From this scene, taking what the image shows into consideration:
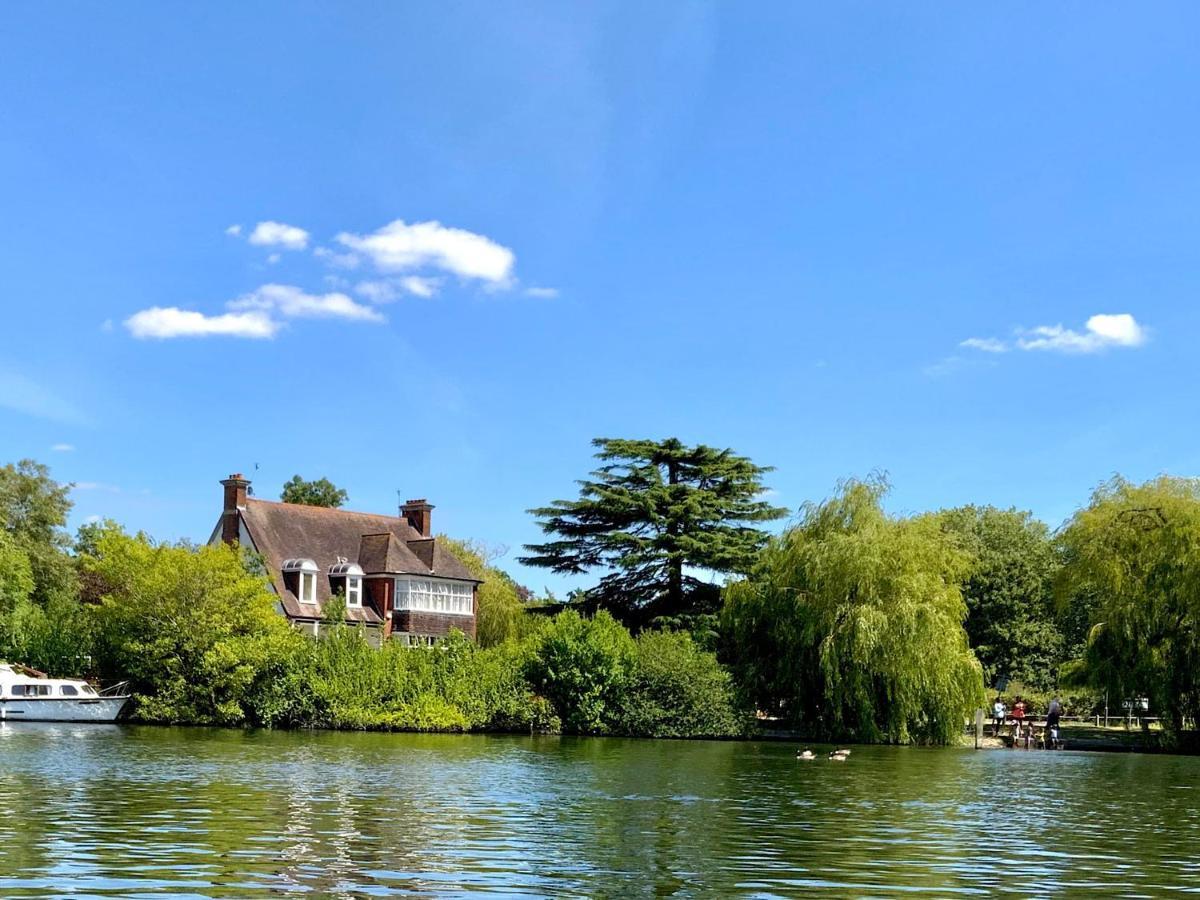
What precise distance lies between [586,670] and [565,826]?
125 ft

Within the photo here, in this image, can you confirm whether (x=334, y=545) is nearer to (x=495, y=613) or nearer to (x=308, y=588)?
(x=308, y=588)

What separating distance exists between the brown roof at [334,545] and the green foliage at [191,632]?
927 centimetres

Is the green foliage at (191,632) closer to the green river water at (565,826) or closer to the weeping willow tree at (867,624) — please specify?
the green river water at (565,826)

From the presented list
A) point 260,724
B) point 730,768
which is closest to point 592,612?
point 260,724

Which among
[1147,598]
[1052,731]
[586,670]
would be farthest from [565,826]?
[1052,731]

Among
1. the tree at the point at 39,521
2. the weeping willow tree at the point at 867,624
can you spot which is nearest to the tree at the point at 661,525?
the weeping willow tree at the point at 867,624

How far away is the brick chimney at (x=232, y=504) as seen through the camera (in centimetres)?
7312

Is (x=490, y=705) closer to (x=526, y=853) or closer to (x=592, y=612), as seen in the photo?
(x=592, y=612)

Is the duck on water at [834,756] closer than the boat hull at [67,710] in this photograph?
Yes

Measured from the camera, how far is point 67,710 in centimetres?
5922

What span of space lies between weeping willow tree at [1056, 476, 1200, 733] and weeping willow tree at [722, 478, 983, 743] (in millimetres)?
5017

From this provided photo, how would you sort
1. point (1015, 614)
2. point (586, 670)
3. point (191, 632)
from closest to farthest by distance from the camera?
point (191, 632), point (586, 670), point (1015, 614)

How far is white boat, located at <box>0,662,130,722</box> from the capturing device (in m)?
59.2

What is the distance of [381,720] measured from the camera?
192ft
